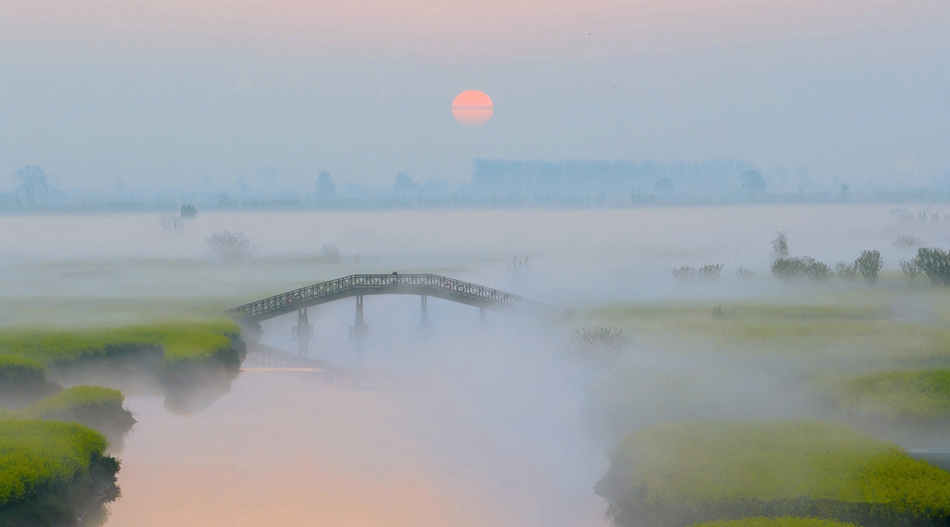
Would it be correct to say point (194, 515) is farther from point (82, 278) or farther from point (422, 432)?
point (82, 278)

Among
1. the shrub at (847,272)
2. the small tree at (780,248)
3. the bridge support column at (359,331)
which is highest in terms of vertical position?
the small tree at (780,248)

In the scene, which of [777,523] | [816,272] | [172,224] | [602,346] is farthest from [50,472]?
[172,224]

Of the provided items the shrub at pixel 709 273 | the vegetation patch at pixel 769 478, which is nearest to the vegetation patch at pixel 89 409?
the vegetation patch at pixel 769 478

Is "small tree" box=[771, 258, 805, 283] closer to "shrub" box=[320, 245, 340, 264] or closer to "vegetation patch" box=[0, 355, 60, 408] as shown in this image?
"shrub" box=[320, 245, 340, 264]

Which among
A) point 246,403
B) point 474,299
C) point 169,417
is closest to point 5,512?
point 169,417

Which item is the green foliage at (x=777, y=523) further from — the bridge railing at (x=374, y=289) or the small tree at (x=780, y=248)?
the small tree at (x=780, y=248)

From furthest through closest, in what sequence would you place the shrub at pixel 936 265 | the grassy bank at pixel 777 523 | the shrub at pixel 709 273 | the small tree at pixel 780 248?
1. the small tree at pixel 780 248
2. the shrub at pixel 709 273
3. the shrub at pixel 936 265
4. the grassy bank at pixel 777 523
